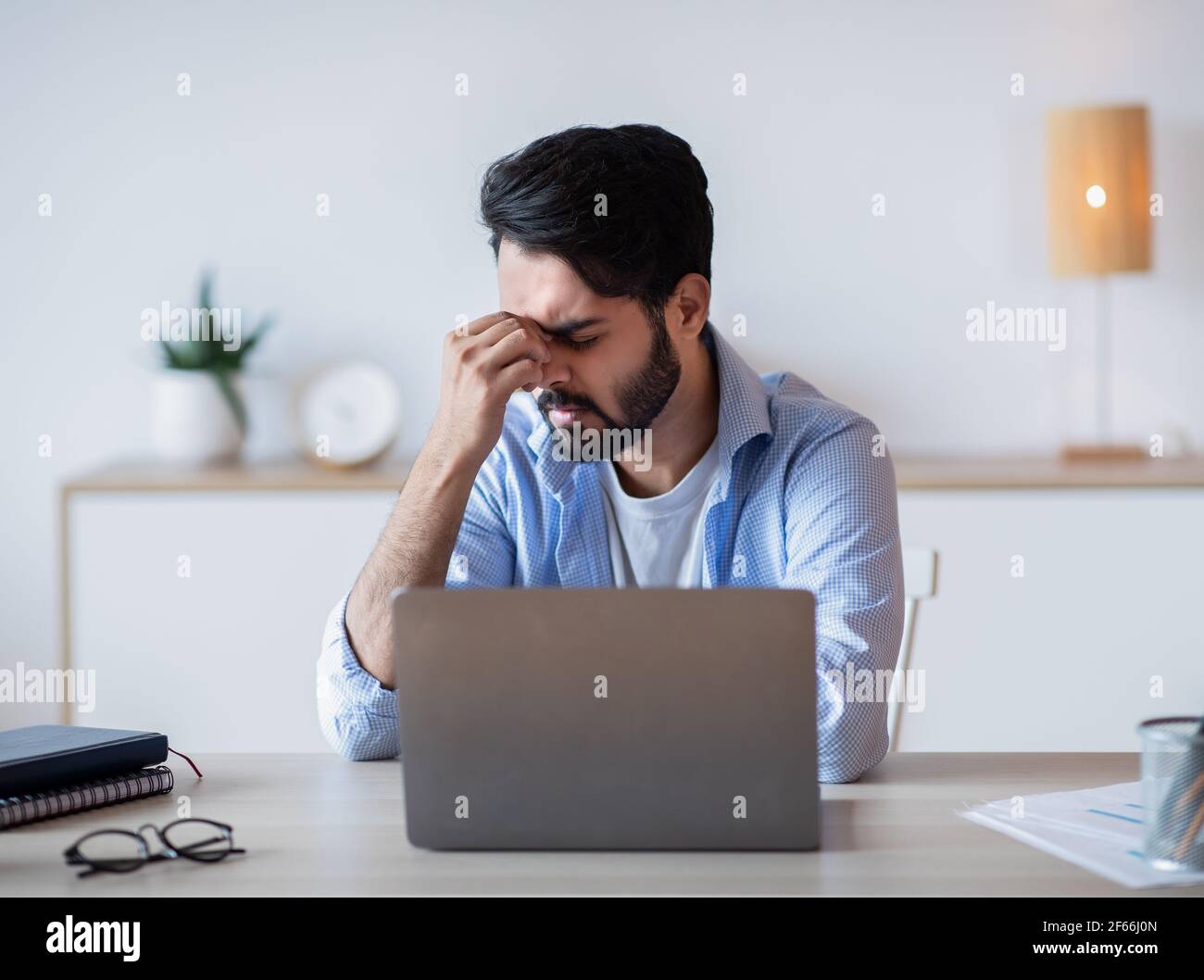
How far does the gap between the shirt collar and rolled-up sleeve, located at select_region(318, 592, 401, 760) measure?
1.32 ft

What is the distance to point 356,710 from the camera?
5.05 feet

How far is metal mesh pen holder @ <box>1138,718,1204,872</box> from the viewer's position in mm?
1012

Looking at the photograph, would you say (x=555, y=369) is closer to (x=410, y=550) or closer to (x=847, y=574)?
(x=410, y=550)

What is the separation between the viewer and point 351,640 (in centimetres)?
166

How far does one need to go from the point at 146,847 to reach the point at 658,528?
0.95m

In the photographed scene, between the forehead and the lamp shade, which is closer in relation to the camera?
the forehead

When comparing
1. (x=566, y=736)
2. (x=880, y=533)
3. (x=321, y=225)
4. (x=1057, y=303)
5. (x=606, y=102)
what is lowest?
(x=566, y=736)

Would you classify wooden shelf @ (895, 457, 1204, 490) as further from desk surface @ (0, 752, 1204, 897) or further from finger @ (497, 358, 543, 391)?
desk surface @ (0, 752, 1204, 897)

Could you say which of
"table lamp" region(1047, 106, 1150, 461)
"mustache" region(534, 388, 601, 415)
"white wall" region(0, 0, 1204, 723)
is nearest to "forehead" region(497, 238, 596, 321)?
"mustache" region(534, 388, 601, 415)

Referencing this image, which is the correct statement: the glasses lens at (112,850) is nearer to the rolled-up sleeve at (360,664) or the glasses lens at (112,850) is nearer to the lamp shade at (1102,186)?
the rolled-up sleeve at (360,664)

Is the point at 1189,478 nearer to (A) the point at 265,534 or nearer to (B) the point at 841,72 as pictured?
(B) the point at 841,72

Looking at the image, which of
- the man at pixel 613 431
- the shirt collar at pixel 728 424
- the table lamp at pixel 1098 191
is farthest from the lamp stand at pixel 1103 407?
the shirt collar at pixel 728 424
